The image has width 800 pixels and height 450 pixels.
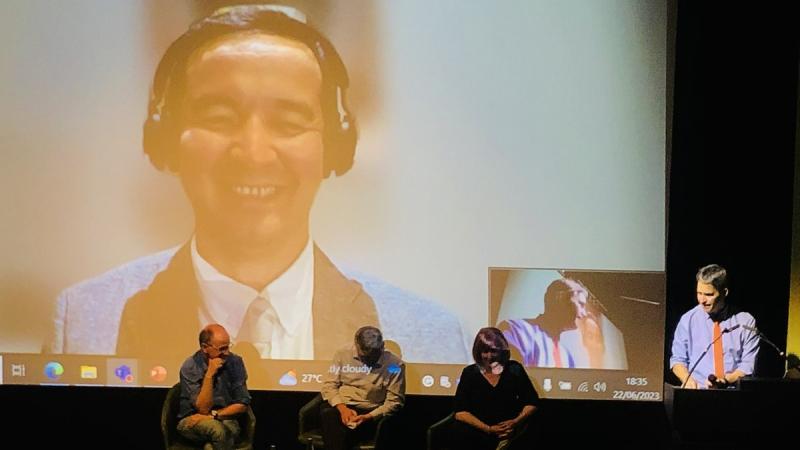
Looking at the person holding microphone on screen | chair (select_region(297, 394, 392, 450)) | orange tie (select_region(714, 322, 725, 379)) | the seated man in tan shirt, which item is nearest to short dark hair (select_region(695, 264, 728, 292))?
the person holding microphone on screen

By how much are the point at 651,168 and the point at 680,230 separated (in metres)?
0.35

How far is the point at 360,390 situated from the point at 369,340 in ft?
0.83

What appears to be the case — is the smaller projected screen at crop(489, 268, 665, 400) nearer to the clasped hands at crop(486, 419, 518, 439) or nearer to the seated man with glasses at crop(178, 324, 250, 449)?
the clasped hands at crop(486, 419, 518, 439)

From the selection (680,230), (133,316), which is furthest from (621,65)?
(133,316)

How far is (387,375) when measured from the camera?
13.8 ft

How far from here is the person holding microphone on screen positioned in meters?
4.12

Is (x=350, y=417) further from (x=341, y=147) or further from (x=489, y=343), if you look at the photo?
(x=341, y=147)

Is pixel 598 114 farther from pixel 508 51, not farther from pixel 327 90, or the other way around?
pixel 327 90

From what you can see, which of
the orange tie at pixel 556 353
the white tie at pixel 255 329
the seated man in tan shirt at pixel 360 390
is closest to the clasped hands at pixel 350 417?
the seated man in tan shirt at pixel 360 390

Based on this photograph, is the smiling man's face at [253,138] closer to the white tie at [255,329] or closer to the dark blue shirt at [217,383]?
the white tie at [255,329]

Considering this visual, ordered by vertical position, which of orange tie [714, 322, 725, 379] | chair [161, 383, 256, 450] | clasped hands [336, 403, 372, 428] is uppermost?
orange tie [714, 322, 725, 379]

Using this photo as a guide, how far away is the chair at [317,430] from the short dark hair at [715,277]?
61.9 inches

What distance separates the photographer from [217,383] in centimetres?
399

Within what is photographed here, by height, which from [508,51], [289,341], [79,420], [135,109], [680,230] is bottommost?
[79,420]
